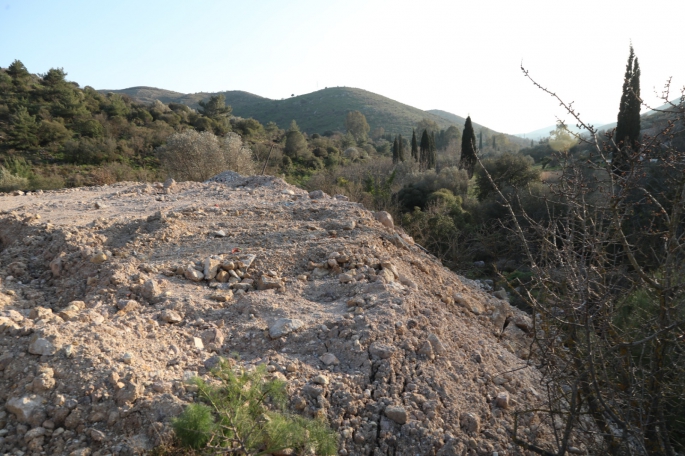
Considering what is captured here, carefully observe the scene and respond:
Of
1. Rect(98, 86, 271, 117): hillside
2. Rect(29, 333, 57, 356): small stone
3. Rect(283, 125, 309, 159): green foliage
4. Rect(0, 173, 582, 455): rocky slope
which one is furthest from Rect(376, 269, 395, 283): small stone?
Rect(98, 86, 271, 117): hillside

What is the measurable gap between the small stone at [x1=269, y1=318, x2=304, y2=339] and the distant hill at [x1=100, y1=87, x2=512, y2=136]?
5055cm

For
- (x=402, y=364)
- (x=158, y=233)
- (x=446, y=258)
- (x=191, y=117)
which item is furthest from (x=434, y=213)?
(x=191, y=117)

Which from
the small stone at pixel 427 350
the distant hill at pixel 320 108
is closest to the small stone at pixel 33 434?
the small stone at pixel 427 350

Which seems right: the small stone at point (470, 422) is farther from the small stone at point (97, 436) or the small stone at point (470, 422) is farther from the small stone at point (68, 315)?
the small stone at point (68, 315)

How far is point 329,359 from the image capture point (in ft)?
9.48

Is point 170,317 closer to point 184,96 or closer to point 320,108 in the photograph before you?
point 320,108

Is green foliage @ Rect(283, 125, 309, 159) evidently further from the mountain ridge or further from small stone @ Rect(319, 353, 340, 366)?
the mountain ridge

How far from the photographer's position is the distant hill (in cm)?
5703

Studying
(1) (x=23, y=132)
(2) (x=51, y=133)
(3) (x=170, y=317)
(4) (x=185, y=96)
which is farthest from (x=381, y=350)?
(4) (x=185, y=96)

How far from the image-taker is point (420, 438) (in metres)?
2.48

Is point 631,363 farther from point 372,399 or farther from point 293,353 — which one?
point 293,353

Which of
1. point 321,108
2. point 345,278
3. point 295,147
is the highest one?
point 321,108

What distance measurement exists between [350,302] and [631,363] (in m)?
1.89

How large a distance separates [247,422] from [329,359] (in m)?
0.84
